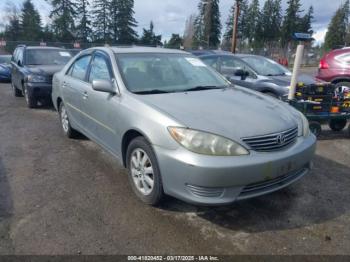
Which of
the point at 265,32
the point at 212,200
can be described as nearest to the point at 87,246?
the point at 212,200

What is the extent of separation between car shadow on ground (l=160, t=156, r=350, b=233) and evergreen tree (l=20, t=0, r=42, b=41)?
54.6 m

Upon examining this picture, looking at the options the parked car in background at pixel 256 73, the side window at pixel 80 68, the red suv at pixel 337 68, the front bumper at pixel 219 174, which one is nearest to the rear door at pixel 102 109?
the side window at pixel 80 68

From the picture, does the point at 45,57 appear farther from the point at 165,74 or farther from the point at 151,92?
the point at 151,92

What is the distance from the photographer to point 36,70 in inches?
334

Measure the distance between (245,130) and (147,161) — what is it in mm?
1025

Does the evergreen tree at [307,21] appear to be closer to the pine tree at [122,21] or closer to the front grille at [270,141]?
the pine tree at [122,21]

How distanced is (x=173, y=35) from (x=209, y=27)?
22.5ft

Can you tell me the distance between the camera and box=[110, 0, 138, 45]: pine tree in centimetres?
5856

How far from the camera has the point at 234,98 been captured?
154 inches

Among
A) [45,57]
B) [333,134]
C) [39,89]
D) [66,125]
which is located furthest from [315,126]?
[45,57]

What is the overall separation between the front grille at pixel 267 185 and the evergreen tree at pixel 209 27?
61182mm

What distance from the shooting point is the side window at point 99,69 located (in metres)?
4.29

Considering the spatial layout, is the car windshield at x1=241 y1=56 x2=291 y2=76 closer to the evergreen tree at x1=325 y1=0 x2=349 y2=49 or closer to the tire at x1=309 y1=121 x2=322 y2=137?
the tire at x1=309 y1=121 x2=322 y2=137

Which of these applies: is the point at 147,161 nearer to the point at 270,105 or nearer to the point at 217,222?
the point at 217,222
